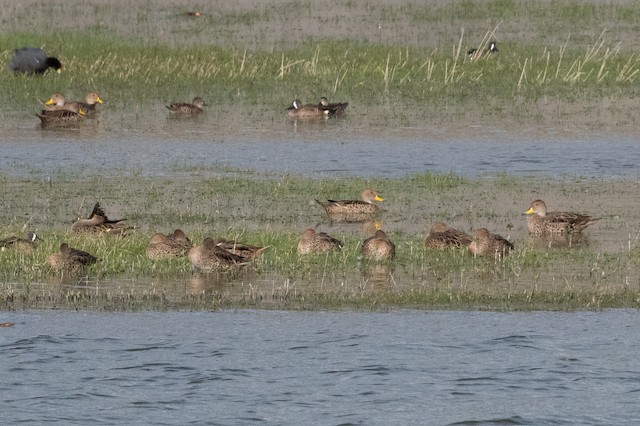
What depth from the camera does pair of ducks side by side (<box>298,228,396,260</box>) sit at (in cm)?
1725

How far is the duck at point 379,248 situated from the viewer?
1722 centimetres

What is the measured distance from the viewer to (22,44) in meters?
40.4

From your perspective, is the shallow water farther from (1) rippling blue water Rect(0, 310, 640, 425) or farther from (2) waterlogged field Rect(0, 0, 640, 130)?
(1) rippling blue water Rect(0, 310, 640, 425)

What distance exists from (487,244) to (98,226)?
477 centimetres

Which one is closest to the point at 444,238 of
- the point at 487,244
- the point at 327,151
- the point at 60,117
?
the point at 487,244

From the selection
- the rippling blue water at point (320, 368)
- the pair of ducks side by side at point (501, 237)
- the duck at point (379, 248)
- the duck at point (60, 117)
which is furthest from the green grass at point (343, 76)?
the rippling blue water at point (320, 368)

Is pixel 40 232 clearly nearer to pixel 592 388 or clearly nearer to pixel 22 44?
pixel 592 388

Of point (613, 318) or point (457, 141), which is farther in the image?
point (457, 141)

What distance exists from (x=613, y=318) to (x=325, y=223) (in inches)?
238

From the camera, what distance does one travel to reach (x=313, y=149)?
2841cm

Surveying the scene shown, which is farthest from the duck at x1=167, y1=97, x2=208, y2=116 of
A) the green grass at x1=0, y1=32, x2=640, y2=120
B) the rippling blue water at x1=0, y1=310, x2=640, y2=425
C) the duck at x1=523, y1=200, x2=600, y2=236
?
the rippling blue water at x1=0, y1=310, x2=640, y2=425

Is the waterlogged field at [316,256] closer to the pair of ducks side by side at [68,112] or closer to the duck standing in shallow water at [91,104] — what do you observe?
the pair of ducks side by side at [68,112]

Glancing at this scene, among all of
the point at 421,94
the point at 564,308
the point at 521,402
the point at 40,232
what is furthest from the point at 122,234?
the point at 421,94

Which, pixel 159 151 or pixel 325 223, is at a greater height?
pixel 159 151
